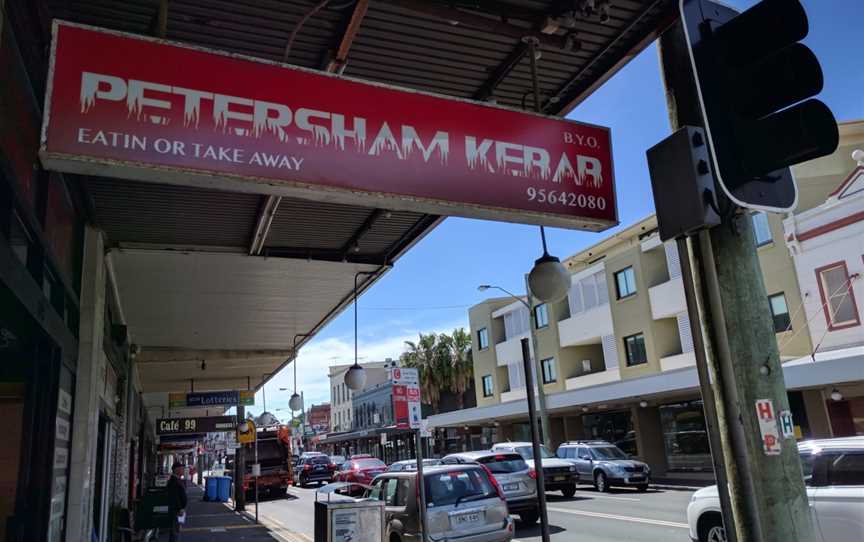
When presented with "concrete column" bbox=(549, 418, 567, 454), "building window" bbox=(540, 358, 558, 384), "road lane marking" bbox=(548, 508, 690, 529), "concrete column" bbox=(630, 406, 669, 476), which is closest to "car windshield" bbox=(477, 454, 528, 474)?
"road lane marking" bbox=(548, 508, 690, 529)

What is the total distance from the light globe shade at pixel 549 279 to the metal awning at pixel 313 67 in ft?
4.71

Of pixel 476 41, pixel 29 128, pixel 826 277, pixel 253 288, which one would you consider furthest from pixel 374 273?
pixel 826 277

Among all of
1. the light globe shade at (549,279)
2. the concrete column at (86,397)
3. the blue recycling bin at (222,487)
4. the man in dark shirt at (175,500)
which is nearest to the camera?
the light globe shade at (549,279)

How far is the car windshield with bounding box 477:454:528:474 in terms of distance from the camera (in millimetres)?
16758

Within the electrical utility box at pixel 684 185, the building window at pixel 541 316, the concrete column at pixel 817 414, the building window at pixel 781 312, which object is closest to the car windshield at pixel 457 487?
the electrical utility box at pixel 684 185

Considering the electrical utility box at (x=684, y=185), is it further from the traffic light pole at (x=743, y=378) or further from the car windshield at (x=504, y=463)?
the car windshield at (x=504, y=463)

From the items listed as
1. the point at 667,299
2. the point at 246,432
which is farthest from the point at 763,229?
the point at 246,432

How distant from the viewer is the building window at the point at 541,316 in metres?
37.7

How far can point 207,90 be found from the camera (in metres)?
3.54

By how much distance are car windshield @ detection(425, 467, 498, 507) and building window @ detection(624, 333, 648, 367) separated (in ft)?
67.2

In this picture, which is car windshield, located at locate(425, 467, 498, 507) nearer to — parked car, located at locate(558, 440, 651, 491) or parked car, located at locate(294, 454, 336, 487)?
parked car, located at locate(558, 440, 651, 491)

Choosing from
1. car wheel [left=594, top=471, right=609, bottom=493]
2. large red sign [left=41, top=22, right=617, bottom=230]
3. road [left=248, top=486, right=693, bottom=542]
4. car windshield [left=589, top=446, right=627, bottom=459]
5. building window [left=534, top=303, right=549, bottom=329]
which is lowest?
road [left=248, top=486, right=693, bottom=542]

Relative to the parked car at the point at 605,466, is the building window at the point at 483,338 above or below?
above

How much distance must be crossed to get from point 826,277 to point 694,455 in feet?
31.5
